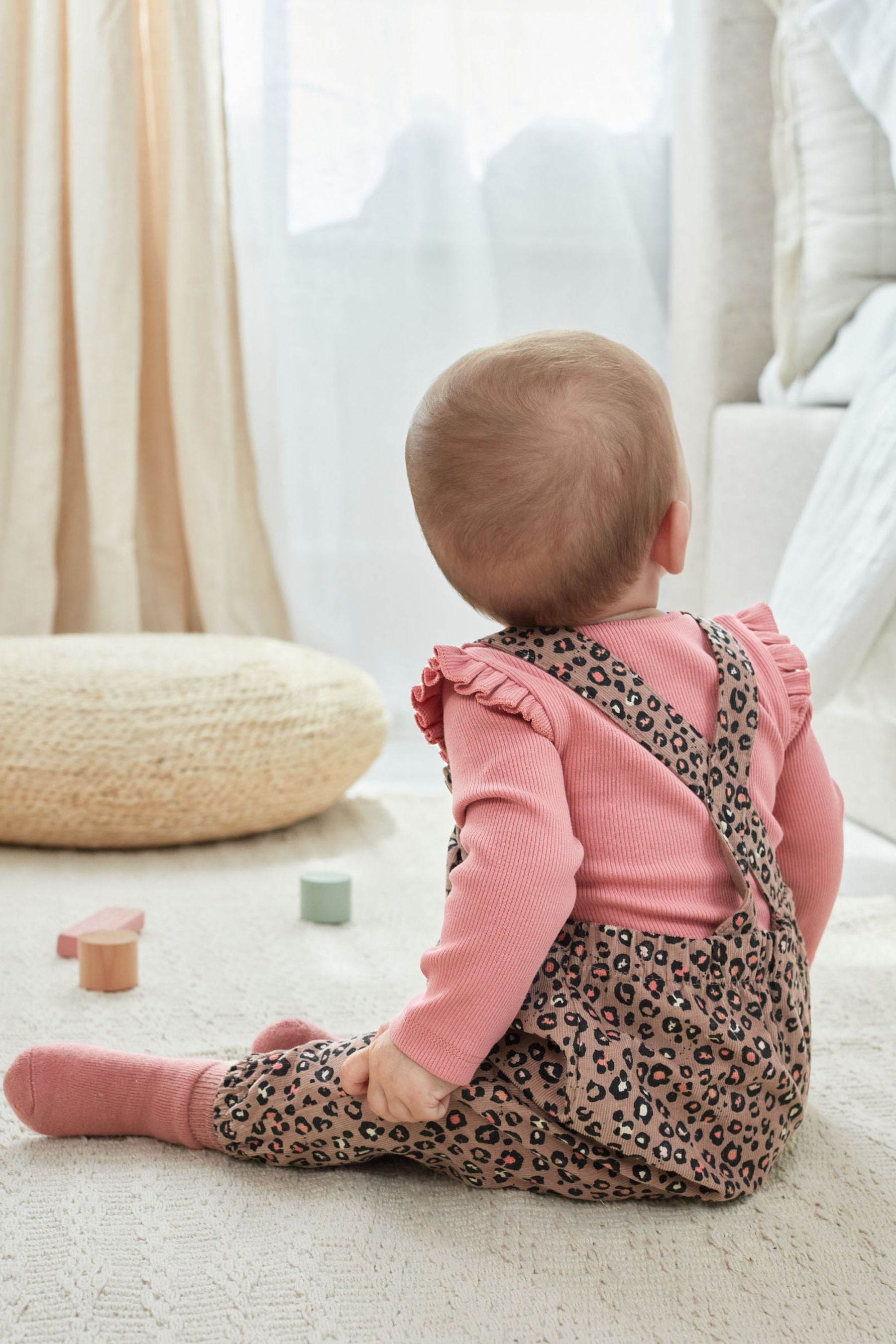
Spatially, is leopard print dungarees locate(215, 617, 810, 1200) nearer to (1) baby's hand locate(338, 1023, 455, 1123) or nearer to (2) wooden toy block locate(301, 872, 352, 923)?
(1) baby's hand locate(338, 1023, 455, 1123)

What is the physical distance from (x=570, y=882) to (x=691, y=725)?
132 mm

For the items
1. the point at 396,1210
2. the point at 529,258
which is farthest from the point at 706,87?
the point at 396,1210

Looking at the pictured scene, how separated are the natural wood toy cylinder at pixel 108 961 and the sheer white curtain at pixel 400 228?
4.02 ft

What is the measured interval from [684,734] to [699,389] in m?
1.41

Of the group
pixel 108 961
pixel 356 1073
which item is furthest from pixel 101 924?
pixel 356 1073

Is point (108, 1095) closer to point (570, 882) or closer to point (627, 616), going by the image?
point (570, 882)

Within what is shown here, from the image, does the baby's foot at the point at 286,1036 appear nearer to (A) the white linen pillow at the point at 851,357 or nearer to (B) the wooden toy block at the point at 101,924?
(B) the wooden toy block at the point at 101,924

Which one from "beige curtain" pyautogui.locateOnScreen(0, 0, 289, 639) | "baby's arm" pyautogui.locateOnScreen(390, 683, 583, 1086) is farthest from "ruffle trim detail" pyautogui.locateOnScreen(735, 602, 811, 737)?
"beige curtain" pyautogui.locateOnScreen(0, 0, 289, 639)

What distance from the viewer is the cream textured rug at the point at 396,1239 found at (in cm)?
65

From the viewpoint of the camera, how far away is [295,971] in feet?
3.76

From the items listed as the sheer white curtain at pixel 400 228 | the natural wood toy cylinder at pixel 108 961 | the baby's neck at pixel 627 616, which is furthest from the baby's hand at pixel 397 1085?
the sheer white curtain at pixel 400 228

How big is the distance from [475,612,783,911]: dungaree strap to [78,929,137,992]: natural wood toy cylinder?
0.48 m

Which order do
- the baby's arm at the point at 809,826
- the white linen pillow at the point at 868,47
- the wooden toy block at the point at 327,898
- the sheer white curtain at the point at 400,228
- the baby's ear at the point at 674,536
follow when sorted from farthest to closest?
the sheer white curtain at the point at 400,228 → the white linen pillow at the point at 868,47 → the wooden toy block at the point at 327,898 → the baby's arm at the point at 809,826 → the baby's ear at the point at 674,536

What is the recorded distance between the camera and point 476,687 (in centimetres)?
76
